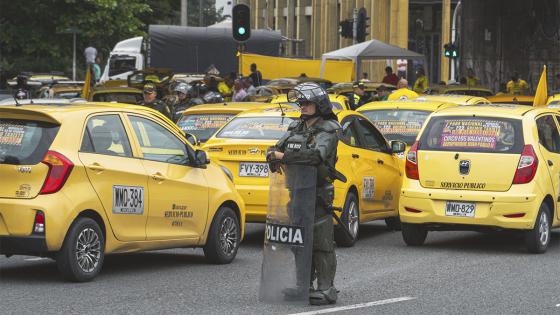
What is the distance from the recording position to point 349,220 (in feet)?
49.9

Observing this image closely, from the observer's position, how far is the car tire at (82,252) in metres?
11.2

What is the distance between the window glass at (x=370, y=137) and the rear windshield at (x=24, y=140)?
17.3 ft

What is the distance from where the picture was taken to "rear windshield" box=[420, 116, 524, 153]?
14617 mm

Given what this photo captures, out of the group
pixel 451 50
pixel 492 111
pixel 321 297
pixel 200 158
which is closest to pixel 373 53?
pixel 451 50

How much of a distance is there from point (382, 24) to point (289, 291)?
176ft

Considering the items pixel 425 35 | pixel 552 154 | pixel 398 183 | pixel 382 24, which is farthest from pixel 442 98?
pixel 425 35

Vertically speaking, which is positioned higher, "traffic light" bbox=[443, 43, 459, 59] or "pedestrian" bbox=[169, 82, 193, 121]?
"traffic light" bbox=[443, 43, 459, 59]

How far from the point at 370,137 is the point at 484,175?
2130 millimetres

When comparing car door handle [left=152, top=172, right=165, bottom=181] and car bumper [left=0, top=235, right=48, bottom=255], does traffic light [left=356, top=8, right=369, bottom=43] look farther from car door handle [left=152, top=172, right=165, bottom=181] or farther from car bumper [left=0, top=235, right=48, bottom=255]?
car bumper [left=0, top=235, right=48, bottom=255]

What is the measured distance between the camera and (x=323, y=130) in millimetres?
10336

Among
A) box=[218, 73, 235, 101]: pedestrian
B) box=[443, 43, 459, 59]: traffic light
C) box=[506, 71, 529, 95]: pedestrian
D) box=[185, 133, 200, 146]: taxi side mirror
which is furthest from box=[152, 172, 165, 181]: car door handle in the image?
box=[443, 43, 459, 59]: traffic light

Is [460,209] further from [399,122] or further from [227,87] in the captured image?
[227,87]

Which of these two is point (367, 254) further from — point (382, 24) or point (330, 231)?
point (382, 24)

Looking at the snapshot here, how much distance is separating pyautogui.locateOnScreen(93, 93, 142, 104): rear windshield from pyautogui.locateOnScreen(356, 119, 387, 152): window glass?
37.2ft
